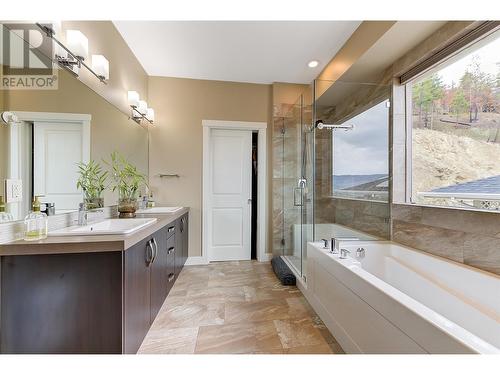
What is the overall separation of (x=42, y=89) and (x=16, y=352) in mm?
1502

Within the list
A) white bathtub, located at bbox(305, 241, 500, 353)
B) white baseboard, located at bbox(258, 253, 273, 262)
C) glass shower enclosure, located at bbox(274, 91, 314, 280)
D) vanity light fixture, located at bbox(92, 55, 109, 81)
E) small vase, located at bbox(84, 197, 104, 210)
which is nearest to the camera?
white bathtub, located at bbox(305, 241, 500, 353)

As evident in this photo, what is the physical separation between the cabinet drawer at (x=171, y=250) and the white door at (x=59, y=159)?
852 millimetres

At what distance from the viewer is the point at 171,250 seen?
7.39 ft

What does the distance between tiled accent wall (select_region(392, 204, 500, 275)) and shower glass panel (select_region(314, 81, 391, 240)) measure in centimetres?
23

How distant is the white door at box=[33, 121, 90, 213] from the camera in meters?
1.36

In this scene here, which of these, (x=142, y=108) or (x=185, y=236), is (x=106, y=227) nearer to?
(x=185, y=236)

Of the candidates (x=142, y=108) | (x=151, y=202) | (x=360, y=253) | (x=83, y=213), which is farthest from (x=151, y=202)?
(x=360, y=253)

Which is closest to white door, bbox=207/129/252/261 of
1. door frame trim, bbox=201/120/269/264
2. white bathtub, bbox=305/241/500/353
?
door frame trim, bbox=201/120/269/264

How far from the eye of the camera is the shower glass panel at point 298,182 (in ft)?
8.61

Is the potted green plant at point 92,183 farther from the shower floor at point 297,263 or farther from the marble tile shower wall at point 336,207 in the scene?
the marble tile shower wall at point 336,207

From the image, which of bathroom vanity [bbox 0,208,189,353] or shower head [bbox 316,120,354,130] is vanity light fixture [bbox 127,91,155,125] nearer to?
bathroom vanity [bbox 0,208,189,353]

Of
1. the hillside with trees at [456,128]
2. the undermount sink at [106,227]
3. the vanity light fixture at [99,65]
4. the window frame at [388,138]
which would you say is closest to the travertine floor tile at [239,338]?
the undermount sink at [106,227]
